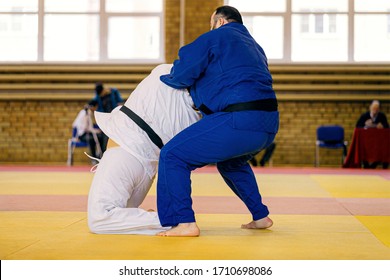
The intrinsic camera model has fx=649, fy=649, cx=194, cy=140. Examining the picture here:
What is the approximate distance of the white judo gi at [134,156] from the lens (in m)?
3.94

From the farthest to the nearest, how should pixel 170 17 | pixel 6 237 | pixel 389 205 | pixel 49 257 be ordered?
pixel 170 17 < pixel 389 205 < pixel 6 237 < pixel 49 257

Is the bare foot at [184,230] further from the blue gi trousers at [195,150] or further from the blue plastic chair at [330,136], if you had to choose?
the blue plastic chair at [330,136]

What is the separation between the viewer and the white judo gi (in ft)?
12.9

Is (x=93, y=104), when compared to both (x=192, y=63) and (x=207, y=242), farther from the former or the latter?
(x=207, y=242)

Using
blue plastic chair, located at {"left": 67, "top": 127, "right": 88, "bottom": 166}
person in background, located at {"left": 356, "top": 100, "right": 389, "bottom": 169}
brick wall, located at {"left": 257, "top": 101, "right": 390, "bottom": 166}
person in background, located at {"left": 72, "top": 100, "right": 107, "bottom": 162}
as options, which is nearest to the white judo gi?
person in background, located at {"left": 72, "top": 100, "right": 107, "bottom": 162}

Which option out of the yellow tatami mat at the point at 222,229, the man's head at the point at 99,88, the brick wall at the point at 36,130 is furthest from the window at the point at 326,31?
the yellow tatami mat at the point at 222,229

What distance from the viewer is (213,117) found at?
3814 millimetres

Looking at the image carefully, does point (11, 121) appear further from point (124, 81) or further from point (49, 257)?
point (49, 257)

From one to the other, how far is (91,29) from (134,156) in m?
10.8

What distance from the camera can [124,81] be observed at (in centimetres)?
1414

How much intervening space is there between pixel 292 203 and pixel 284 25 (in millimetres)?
8569

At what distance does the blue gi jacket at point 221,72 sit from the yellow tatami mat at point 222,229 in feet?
2.49

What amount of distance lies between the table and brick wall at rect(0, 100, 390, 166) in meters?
1.36

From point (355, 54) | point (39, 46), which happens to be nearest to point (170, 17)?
point (39, 46)
